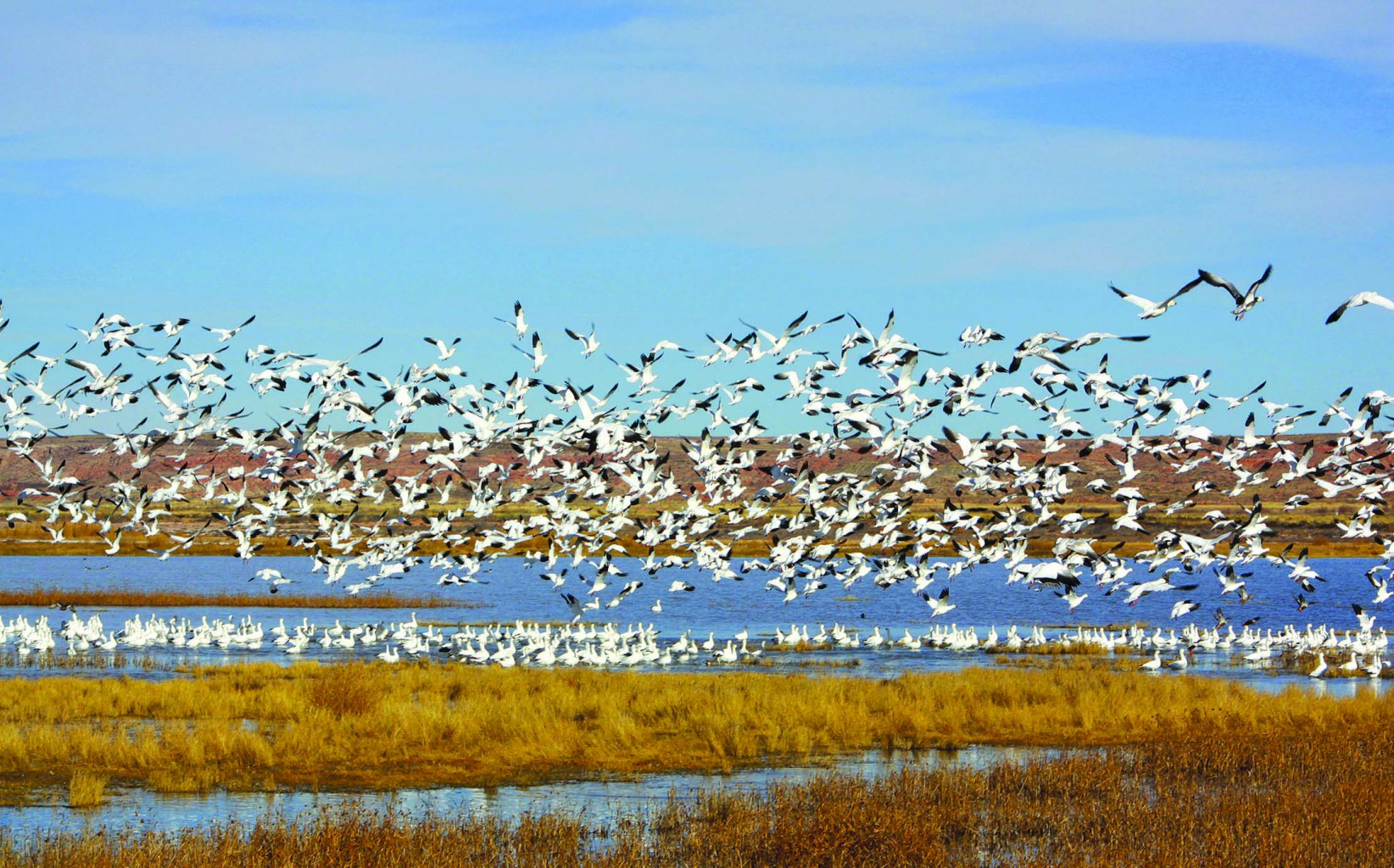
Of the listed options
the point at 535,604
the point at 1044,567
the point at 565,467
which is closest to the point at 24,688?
the point at 565,467

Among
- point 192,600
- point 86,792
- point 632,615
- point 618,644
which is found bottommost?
point 86,792

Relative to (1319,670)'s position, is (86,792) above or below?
above

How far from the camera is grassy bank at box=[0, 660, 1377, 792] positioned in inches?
878

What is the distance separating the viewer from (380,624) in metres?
45.3

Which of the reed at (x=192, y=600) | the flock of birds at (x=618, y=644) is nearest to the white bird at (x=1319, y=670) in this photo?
the flock of birds at (x=618, y=644)

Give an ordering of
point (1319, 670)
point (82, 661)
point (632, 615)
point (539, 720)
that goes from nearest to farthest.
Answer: point (539, 720), point (1319, 670), point (82, 661), point (632, 615)

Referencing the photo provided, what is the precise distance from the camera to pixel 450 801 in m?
20.3

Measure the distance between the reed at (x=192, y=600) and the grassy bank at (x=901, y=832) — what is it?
135ft

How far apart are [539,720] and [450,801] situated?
17.3 feet

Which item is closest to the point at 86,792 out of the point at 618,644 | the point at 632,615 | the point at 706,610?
the point at 618,644

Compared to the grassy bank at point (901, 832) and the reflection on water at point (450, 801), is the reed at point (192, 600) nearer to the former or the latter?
the reflection on water at point (450, 801)

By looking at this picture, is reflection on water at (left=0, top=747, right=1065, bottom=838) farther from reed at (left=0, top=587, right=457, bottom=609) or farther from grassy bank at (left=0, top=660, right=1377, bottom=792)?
reed at (left=0, top=587, right=457, bottom=609)

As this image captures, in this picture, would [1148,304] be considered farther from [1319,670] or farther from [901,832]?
[1319,670]

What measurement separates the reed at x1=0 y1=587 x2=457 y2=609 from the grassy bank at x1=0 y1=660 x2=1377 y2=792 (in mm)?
25122
